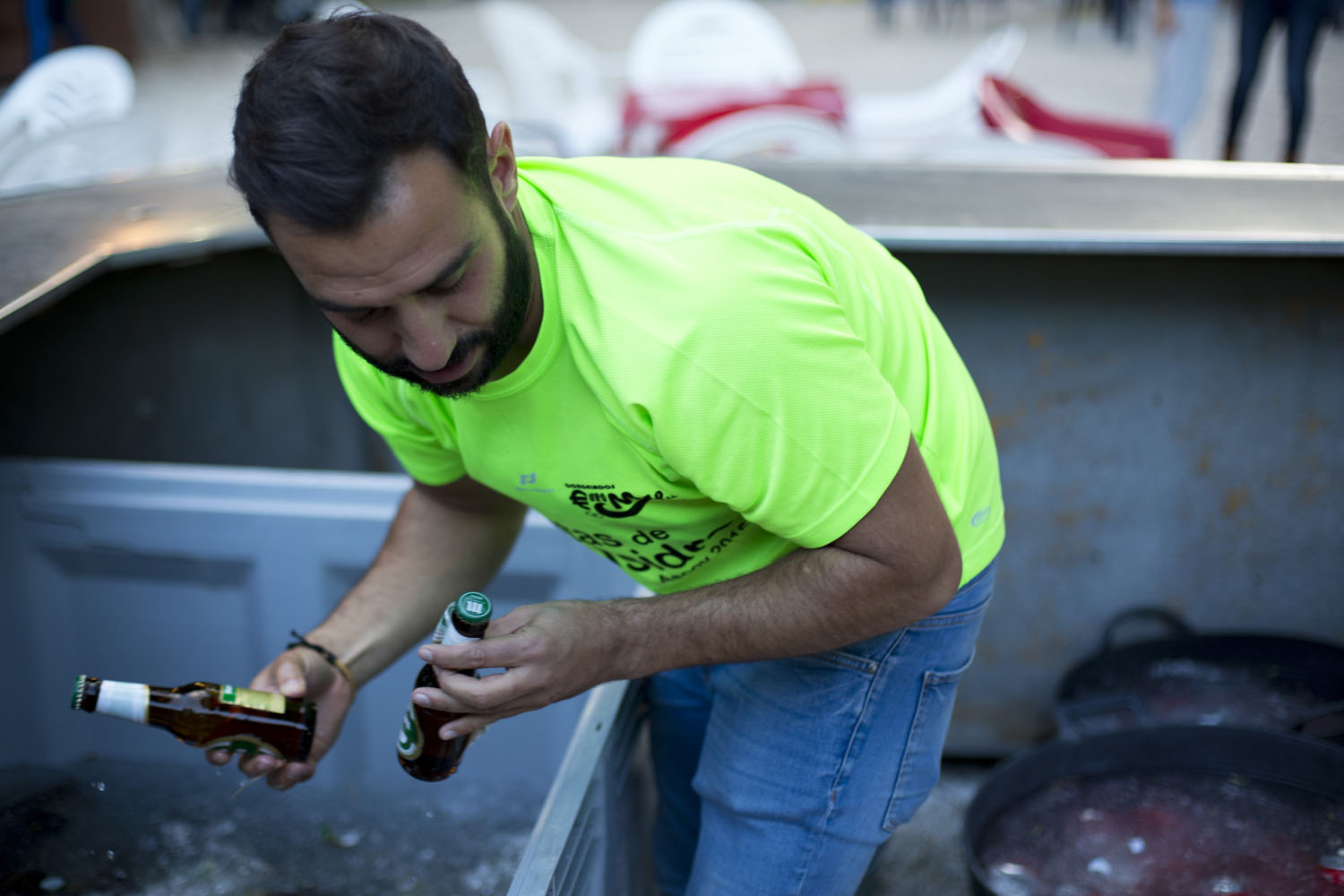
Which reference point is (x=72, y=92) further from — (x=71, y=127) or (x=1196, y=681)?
(x=1196, y=681)

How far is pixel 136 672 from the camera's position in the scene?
73.9 inches

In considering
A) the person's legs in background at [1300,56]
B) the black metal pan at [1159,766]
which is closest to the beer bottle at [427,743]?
the black metal pan at [1159,766]

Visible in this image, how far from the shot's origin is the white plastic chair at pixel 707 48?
5.45m

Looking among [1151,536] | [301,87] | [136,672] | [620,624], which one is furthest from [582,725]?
[1151,536]

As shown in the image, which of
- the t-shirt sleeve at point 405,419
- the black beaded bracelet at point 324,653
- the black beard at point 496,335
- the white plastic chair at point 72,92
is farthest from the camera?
the white plastic chair at point 72,92

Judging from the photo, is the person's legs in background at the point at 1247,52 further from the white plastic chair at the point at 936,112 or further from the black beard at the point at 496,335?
the black beard at the point at 496,335

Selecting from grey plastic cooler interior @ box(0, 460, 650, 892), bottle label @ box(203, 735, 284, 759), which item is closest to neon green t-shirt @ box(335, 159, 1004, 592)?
bottle label @ box(203, 735, 284, 759)

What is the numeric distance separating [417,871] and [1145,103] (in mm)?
7538

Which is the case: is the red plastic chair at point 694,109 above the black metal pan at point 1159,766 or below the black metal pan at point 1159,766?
above

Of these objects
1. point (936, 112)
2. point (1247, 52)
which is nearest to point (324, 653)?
point (936, 112)

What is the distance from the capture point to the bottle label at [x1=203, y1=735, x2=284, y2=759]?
132 cm

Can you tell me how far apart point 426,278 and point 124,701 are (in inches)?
28.4

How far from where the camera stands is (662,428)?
3.20 ft

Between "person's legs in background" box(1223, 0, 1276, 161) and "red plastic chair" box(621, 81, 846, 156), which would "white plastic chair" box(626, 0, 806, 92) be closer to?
"red plastic chair" box(621, 81, 846, 156)
